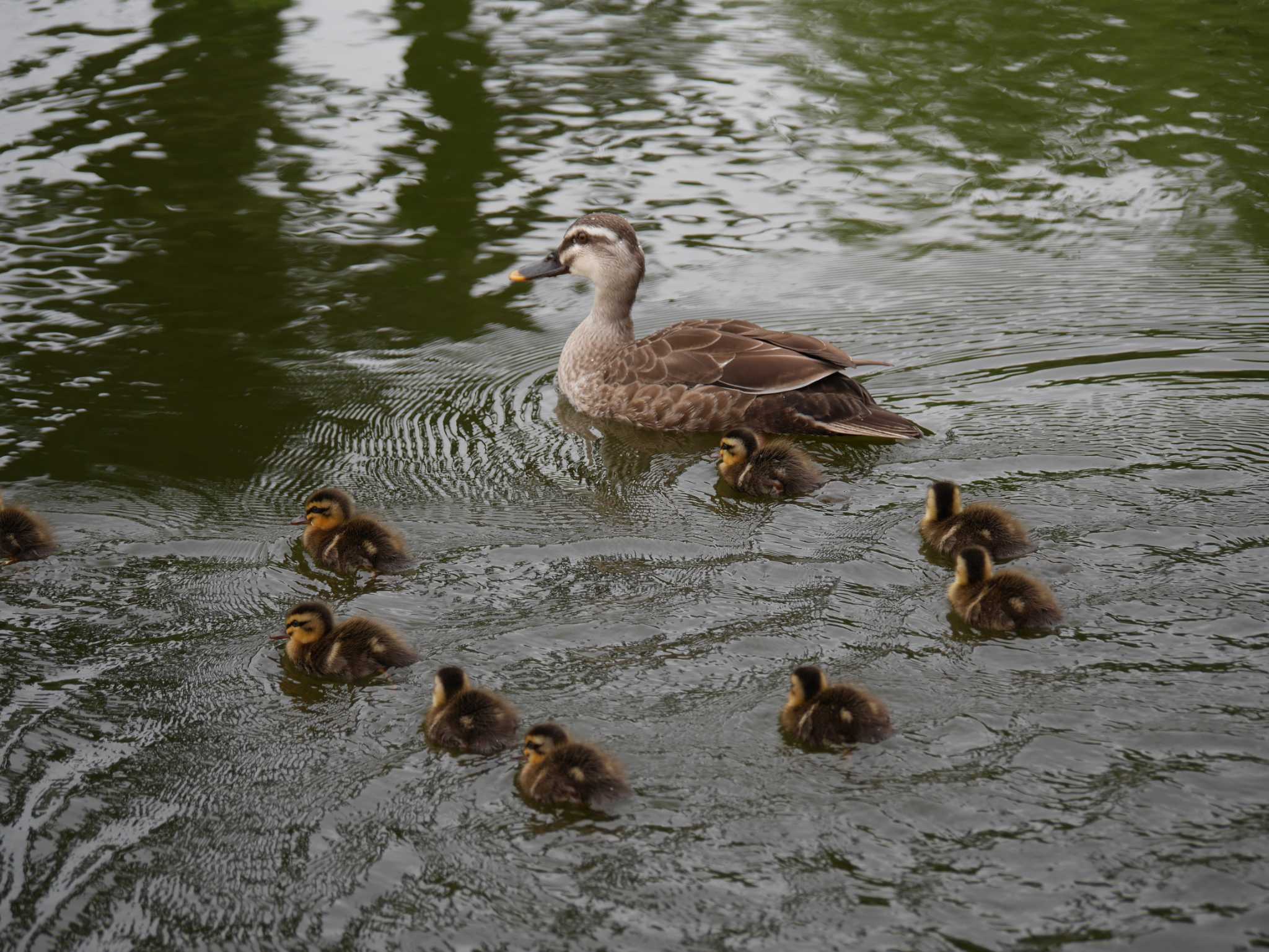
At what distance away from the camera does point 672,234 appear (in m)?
8.91

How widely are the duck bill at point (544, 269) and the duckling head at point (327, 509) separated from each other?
2.36 meters

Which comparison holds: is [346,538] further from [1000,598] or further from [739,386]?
[1000,598]

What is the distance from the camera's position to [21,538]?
5.48 metres

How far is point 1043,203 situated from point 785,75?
9.50 feet

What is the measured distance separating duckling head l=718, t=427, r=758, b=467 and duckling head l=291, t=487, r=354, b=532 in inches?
63.1

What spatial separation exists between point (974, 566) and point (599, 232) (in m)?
3.28

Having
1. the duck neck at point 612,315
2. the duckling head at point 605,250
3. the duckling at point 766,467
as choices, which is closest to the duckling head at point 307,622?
the duckling at point 766,467

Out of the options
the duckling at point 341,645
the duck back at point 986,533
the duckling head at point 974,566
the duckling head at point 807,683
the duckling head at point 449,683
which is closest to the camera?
the duckling head at point 807,683

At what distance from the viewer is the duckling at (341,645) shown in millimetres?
4691

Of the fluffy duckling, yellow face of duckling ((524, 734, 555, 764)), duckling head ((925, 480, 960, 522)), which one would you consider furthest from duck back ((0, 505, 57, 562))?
duckling head ((925, 480, 960, 522))

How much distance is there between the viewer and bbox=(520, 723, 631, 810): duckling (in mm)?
3906

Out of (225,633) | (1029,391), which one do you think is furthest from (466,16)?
(225,633)

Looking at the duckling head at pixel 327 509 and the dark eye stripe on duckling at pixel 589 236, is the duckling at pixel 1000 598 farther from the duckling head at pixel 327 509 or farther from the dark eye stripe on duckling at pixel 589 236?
the dark eye stripe on duckling at pixel 589 236

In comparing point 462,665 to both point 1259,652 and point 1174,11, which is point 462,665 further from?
point 1174,11
